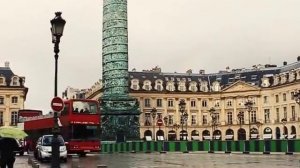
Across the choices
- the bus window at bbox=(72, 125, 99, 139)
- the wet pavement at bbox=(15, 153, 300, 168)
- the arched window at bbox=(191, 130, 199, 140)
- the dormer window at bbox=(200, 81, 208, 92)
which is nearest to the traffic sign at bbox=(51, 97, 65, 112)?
the wet pavement at bbox=(15, 153, 300, 168)

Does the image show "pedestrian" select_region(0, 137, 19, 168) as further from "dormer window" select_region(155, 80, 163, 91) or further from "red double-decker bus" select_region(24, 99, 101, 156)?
"dormer window" select_region(155, 80, 163, 91)

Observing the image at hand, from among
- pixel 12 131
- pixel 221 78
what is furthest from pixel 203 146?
pixel 221 78

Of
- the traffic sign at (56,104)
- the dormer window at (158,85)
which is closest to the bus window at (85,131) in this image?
the traffic sign at (56,104)

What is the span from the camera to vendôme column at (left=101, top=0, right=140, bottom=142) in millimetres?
47312

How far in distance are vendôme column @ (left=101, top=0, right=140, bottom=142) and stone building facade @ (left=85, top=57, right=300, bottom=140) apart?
29.5 metres

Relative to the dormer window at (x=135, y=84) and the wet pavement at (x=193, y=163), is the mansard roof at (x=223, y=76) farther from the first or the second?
the wet pavement at (x=193, y=163)

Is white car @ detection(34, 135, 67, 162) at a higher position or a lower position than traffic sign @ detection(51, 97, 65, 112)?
lower

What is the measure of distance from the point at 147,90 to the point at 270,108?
19.9m

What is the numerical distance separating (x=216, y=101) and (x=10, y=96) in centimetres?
3400

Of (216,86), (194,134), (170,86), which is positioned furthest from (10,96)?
(216,86)

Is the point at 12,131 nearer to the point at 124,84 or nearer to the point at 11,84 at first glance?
the point at 124,84

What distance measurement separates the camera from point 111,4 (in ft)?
155

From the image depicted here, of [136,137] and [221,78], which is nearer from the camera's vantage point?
→ [136,137]

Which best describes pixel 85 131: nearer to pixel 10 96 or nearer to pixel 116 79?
pixel 116 79
